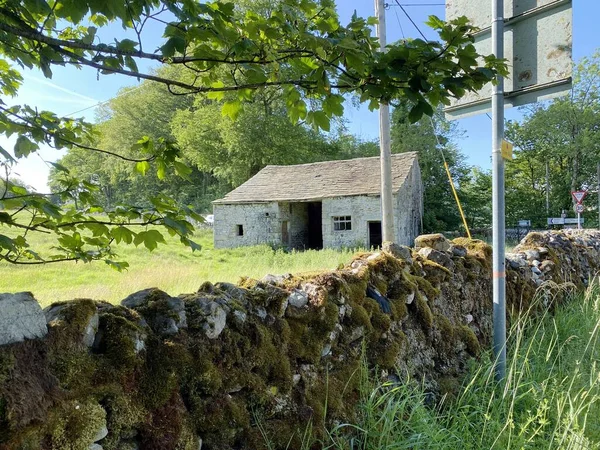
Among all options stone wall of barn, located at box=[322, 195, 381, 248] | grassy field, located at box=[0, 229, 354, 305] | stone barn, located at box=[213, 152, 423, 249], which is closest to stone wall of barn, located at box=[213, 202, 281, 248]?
stone barn, located at box=[213, 152, 423, 249]

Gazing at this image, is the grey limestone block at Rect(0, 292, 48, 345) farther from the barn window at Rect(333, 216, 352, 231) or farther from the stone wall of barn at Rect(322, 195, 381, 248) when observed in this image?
the barn window at Rect(333, 216, 352, 231)

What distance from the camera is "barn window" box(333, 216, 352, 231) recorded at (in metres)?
21.6

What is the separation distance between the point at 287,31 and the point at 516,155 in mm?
43304

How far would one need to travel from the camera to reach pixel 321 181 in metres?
23.5

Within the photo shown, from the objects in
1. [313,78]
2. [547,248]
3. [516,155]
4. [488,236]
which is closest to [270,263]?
[547,248]

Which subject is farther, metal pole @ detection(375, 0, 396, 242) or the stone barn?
the stone barn

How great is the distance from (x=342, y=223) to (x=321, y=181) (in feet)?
10.3

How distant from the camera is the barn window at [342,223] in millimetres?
21641

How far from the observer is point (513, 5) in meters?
2.95

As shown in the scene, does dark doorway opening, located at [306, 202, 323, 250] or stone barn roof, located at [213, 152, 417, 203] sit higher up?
stone barn roof, located at [213, 152, 417, 203]

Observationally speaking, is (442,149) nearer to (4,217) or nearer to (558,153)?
(558,153)

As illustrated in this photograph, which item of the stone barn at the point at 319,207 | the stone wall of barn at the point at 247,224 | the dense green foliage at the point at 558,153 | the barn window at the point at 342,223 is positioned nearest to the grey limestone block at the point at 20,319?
the stone barn at the point at 319,207

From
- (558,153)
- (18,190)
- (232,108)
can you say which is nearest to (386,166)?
(232,108)

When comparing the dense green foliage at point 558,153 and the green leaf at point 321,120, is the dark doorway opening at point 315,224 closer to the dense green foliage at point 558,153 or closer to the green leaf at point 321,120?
the dense green foliage at point 558,153
